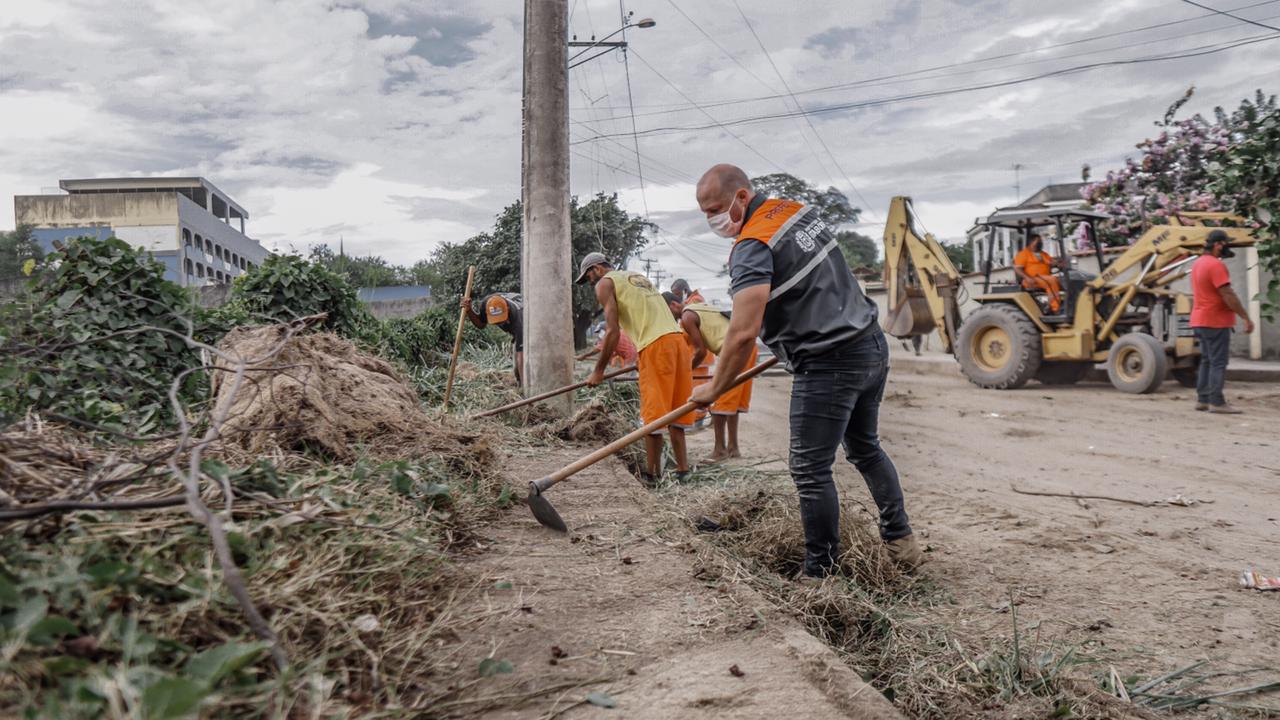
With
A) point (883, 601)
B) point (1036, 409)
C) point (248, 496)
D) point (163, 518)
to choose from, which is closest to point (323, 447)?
point (248, 496)

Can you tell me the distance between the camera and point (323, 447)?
11.2 ft

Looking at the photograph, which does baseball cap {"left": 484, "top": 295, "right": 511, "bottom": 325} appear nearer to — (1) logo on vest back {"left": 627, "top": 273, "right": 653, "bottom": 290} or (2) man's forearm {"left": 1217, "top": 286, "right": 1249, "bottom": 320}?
(1) logo on vest back {"left": 627, "top": 273, "right": 653, "bottom": 290}

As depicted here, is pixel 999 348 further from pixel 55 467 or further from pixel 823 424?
pixel 55 467

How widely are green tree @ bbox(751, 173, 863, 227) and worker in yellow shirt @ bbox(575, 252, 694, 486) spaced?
36.4 meters

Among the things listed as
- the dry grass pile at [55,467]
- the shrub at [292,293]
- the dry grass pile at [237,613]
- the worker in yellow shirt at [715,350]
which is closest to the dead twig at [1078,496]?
the worker in yellow shirt at [715,350]

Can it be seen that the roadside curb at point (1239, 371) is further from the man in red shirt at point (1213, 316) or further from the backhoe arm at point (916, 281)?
the man in red shirt at point (1213, 316)

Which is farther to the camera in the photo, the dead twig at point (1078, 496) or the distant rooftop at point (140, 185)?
the distant rooftop at point (140, 185)

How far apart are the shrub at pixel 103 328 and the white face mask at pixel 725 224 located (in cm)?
280

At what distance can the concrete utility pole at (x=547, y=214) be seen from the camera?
24.4ft

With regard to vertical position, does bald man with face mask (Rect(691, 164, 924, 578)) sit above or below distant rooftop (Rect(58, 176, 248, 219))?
below

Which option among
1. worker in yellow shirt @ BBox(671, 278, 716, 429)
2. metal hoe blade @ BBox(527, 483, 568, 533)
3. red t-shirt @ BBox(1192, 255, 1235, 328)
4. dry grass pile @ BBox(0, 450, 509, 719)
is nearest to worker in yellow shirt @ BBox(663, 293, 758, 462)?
worker in yellow shirt @ BBox(671, 278, 716, 429)

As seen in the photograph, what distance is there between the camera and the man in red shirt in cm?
849

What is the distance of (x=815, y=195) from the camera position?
1923 inches

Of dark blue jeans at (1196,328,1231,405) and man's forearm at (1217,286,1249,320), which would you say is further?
dark blue jeans at (1196,328,1231,405)
